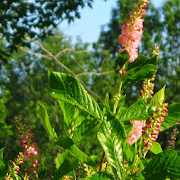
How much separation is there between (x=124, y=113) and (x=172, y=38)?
30.4 meters

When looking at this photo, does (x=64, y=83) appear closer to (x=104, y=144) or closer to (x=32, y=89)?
(x=104, y=144)

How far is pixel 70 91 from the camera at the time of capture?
0.88 m

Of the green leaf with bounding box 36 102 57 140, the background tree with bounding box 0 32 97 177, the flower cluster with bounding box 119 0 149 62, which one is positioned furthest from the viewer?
the background tree with bounding box 0 32 97 177

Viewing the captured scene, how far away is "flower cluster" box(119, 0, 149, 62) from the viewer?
3.44 feet

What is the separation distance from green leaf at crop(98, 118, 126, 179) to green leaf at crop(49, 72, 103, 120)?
0.17 feet

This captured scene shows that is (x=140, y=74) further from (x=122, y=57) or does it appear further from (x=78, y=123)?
(x=78, y=123)

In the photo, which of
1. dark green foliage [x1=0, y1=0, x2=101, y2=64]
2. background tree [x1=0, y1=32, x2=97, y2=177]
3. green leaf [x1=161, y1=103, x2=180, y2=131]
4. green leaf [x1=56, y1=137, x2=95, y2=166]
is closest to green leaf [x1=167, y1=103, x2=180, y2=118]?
green leaf [x1=161, y1=103, x2=180, y2=131]

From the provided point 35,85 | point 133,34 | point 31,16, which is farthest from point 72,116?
point 35,85

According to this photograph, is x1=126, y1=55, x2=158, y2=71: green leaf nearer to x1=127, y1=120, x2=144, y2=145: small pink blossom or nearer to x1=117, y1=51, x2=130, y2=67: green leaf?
x1=117, y1=51, x2=130, y2=67: green leaf

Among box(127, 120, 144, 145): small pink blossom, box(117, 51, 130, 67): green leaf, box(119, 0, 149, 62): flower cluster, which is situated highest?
box(119, 0, 149, 62): flower cluster

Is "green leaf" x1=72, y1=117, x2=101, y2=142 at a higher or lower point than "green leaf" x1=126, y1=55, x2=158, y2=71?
lower

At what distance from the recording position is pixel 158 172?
33.5 inches

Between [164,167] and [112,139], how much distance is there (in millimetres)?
112

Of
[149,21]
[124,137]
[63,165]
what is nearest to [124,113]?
[124,137]
